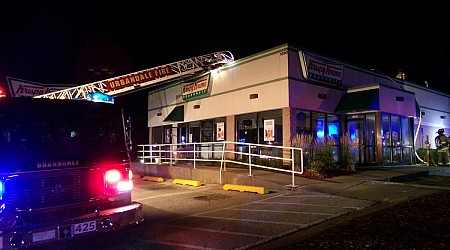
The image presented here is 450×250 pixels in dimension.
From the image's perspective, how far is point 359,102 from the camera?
17.0m

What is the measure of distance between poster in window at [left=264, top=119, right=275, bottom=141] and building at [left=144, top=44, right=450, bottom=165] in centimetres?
4

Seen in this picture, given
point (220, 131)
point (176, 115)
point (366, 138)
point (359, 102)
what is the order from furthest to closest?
1. point (176, 115)
2. point (220, 131)
3. point (366, 138)
4. point (359, 102)

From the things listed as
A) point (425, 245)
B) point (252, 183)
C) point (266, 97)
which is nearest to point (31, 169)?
point (425, 245)

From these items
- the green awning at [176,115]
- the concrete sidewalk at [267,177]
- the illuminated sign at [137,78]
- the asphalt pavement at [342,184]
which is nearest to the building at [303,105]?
the green awning at [176,115]

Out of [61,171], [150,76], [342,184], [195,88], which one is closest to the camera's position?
[61,171]

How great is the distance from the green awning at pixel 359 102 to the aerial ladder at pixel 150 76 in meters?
6.55

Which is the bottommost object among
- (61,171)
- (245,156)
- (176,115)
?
(245,156)

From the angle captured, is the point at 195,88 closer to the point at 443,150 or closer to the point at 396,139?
the point at 396,139

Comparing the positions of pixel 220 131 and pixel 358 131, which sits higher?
pixel 220 131

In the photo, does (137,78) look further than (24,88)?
No

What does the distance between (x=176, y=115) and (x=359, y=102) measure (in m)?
11.2

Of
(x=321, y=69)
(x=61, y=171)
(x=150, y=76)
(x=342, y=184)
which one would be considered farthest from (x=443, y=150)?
(x=61, y=171)

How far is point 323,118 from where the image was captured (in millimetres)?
17781

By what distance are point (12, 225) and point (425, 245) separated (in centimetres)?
585
